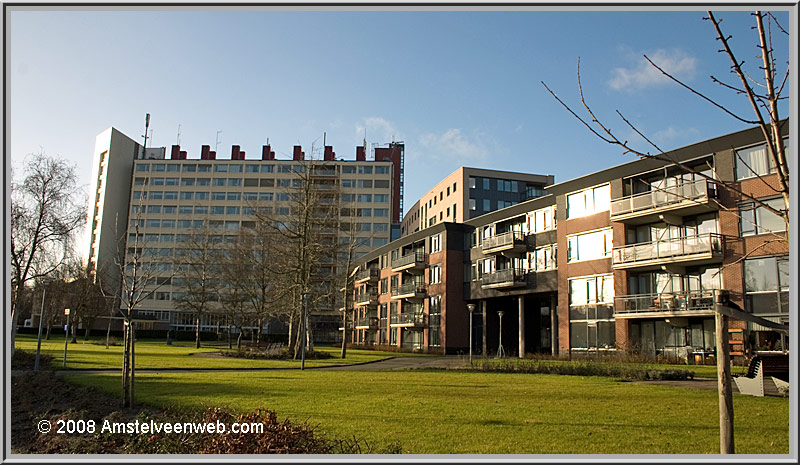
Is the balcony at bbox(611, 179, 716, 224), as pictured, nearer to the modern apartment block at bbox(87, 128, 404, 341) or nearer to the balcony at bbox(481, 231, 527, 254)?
the balcony at bbox(481, 231, 527, 254)

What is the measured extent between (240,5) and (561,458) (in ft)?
16.8

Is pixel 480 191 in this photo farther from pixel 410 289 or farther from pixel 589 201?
pixel 589 201

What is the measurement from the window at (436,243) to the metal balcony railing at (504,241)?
7538 millimetres

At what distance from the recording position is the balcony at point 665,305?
27.9 meters

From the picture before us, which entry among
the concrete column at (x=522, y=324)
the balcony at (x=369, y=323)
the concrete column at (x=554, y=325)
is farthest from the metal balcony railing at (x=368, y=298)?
the concrete column at (x=554, y=325)

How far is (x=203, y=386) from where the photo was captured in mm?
15773

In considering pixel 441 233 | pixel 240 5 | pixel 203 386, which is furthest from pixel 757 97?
pixel 441 233

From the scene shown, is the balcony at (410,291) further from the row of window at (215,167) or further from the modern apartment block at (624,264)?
the row of window at (215,167)

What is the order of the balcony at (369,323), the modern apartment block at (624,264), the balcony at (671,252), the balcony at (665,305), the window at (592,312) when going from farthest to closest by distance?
the balcony at (369,323) < the window at (592,312) < the balcony at (665,305) < the balcony at (671,252) < the modern apartment block at (624,264)

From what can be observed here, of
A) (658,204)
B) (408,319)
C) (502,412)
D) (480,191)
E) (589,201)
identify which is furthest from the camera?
(480,191)

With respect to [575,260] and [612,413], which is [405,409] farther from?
[575,260]

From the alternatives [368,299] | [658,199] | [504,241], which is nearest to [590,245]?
[658,199]

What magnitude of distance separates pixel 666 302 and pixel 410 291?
2912 centimetres

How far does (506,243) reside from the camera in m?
42.1
